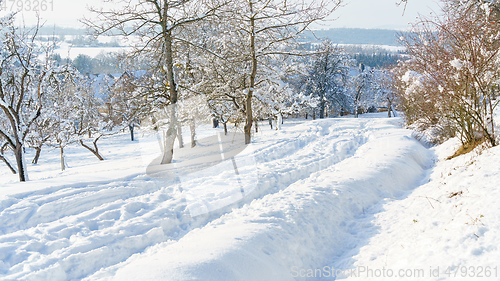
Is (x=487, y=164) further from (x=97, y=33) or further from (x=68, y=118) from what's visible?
(x=68, y=118)

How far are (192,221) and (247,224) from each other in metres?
1.38

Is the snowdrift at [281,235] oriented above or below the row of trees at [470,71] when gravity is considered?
below

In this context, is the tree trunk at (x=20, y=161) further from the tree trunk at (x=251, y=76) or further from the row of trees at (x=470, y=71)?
the row of trees at (x=470, y=71)

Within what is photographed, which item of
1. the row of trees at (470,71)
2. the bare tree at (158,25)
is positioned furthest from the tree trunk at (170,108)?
the row of trees at (470,71)

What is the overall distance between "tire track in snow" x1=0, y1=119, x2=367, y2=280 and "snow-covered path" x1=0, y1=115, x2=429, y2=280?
0.02 meters

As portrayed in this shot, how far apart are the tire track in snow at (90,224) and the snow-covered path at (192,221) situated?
0.02m

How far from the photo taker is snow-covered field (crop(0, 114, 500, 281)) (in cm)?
391

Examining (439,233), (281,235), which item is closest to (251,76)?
(281,235)

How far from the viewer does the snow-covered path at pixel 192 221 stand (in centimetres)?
416

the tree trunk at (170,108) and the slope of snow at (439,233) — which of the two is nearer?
the slope of snow at (439,233)

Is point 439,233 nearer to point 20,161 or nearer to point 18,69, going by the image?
point 20,161

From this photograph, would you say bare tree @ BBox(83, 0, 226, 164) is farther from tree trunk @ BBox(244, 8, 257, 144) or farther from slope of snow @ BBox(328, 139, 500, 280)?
slope of snow @ BBox(328, 139, 500, 280)

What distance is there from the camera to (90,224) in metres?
5.36

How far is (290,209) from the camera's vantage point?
19.1ft
